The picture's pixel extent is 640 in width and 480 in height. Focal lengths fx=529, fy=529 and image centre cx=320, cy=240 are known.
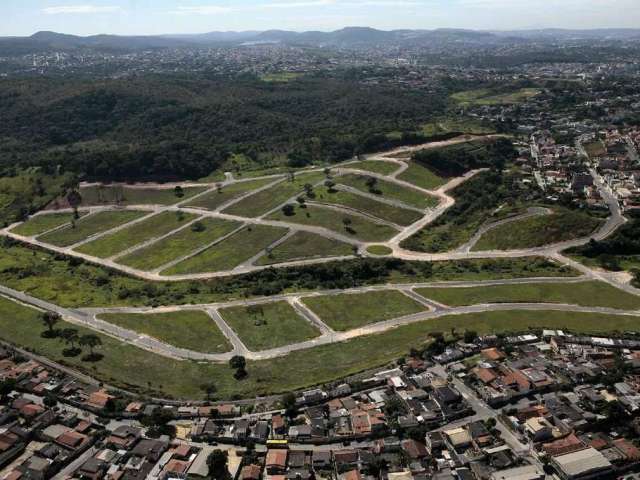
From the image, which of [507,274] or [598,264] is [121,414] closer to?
[507,274]

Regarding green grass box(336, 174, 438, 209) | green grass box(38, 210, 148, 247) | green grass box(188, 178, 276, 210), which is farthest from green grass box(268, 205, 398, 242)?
green grass box(38, 210, 148, 247)

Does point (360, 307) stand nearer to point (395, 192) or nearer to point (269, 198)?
point (395, 192)

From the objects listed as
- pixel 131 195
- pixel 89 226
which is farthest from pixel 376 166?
pixel 89 226

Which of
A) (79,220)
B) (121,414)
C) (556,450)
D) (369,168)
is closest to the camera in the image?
(556,450)

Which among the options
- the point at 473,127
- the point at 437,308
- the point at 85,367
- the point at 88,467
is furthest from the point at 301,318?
the point at 473,127

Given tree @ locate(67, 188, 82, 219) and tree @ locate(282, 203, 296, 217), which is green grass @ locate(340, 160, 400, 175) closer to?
tree @ locate(282, 203, 296, 217)

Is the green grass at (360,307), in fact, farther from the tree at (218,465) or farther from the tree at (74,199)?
the tree at (74,199)
